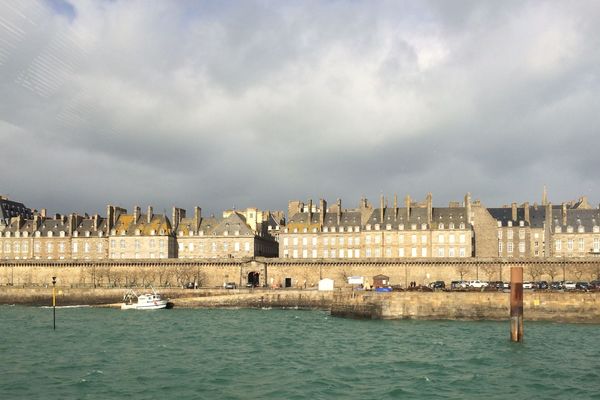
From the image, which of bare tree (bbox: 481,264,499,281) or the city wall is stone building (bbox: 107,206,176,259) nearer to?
the city wall

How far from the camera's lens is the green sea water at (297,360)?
2475 cm

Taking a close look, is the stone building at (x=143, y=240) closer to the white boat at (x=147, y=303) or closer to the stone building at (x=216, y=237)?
the stone building at (x=216, y=237)

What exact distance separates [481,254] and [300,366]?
5834 cm

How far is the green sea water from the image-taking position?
974 inches

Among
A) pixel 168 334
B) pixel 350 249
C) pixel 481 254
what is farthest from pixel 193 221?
pixel 168 334

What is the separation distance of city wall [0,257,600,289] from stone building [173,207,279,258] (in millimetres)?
7128

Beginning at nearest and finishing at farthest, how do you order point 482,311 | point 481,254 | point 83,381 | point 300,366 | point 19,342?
1. point 83,381
2. point 300,366
3. point 19,342
4. point 482,311
5. point 481,254

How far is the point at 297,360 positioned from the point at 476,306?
21.6m

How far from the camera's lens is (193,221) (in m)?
89.3

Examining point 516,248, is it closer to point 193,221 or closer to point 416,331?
point 193,221

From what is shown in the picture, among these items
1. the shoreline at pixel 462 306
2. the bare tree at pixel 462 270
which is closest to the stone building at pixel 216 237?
the bare tree at pixel 462 270

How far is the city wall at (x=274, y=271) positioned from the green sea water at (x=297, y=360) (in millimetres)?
26146

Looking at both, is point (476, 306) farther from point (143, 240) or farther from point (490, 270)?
point (143, 240)

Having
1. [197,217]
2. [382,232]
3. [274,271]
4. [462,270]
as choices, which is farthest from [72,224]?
[462,270]
